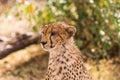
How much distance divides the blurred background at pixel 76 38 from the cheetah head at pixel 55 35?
2012 mm

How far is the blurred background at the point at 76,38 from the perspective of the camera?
5977mm

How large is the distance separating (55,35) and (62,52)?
158 mm

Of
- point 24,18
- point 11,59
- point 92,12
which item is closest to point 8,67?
point 11,59

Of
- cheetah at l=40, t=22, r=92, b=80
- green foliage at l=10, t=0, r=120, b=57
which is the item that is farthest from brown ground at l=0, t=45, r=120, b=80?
cheetah at l=40, t=22, r=92, b=80

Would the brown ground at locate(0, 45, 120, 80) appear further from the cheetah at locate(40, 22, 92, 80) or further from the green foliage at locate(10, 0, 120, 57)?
the cheetah at locate(40, 22, 92, 80)

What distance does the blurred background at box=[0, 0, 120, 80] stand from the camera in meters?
5.98

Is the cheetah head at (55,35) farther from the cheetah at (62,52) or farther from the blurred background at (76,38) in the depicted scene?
the blurred background at (76,38)

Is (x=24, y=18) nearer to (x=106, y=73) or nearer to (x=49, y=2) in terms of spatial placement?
(x=49, y=2)

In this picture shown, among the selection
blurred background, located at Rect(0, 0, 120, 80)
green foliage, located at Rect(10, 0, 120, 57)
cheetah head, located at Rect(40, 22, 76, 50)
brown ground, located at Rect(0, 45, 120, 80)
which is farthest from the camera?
green foliage, located at Rect(10, 0, 120, 57)

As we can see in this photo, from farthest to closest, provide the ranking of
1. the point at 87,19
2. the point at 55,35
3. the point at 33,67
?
the point at 87,19
the point at 33,67
the point at 55,35

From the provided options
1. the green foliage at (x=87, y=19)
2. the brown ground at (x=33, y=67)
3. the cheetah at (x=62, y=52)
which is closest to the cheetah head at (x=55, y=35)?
the cheetah at (x=62, y=52)

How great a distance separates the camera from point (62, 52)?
3924 mm

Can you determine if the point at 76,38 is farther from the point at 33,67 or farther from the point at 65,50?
the point at 65,50

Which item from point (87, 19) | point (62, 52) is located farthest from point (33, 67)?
point (62, 52)
